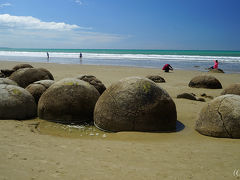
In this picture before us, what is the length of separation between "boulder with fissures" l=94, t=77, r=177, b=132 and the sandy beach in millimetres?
216

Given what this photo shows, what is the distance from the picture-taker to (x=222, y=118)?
529 centimetres

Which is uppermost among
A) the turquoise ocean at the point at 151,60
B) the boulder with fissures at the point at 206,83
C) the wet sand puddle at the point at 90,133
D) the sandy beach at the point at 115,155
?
the turquoise ocean at the point at 151,60

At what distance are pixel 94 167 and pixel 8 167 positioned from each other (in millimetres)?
1072

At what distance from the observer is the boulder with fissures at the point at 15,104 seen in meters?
6.29

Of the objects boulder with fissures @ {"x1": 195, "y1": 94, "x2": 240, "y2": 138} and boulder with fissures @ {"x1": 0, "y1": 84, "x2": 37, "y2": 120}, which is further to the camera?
boulder with fissures @ {"x1": 0, "y1": 84, "x2": 37, "y2": 120}

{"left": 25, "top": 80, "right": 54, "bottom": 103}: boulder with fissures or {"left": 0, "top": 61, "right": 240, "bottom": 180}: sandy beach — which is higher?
{"left": 25, "top": 80, "right": 54, "bottom": 103}: boulder with fissures

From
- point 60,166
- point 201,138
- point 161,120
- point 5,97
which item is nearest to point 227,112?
point 201,138

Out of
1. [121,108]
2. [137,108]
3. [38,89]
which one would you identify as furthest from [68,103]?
[137,108]

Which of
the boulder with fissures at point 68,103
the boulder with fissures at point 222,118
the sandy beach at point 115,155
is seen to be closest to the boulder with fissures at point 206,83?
the boulder with fissures at point 222,118

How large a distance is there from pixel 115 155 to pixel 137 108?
1.62m

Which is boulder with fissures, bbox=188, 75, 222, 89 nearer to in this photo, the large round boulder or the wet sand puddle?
the large round boulder

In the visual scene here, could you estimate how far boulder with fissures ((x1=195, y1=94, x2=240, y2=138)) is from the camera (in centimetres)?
517

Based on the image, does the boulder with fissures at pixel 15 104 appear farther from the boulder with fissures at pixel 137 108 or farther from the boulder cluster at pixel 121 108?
the boulder with fissures at pixel 137 108

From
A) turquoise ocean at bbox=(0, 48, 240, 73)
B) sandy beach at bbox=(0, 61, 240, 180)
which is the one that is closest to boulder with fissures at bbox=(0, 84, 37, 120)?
sandy beach at bbox=(0, 61, 240, 180)
